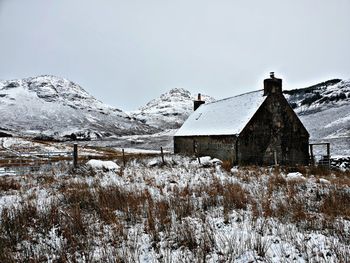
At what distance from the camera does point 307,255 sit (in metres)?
4.52

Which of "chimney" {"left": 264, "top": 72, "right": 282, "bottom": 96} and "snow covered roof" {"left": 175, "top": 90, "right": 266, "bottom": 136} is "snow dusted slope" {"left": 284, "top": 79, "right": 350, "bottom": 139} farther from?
"chimney" {"left": 264, "top": 72, "right": 282, "bottom": 96}

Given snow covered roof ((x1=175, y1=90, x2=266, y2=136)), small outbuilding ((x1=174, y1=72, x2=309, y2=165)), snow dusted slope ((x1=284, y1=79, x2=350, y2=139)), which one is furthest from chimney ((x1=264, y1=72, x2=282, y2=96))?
snow dusted slope ((x1=284, y1=79, x2=350, y2=139))

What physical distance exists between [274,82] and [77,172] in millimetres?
18106

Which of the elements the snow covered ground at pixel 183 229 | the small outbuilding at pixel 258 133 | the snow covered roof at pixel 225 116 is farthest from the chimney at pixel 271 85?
the snow covered ground at pixel 183 229

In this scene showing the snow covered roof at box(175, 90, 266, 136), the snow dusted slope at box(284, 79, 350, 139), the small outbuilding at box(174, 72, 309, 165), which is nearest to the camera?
the small outbuilding at box(174, 72, 309, 165)

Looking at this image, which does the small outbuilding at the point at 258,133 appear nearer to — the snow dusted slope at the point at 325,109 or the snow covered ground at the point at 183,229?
the snow covered ground at the point at 183,229

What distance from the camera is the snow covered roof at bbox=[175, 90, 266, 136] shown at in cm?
2402

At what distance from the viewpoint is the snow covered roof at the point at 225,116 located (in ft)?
78.8

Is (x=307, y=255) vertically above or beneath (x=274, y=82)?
beneath

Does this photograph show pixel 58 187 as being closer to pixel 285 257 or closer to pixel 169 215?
pixel 169 215

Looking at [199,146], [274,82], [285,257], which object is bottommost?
[285,257]

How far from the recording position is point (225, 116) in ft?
88.1

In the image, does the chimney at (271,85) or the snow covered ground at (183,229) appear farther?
the chimney at (271,85)

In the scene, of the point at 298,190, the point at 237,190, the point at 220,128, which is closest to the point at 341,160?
the point at 220,128
